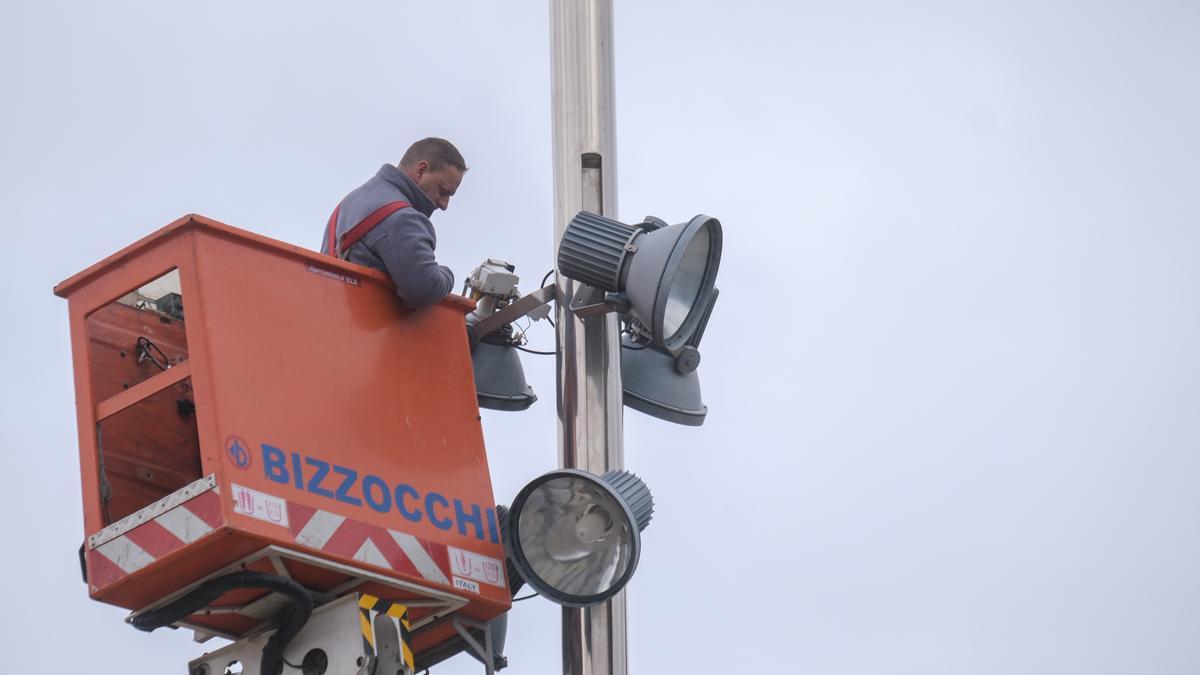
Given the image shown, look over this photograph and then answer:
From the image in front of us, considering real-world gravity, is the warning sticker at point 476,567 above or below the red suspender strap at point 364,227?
below

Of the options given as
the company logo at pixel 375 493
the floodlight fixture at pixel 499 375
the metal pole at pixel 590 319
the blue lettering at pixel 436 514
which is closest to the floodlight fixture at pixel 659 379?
the metal pole at pixel 590 319

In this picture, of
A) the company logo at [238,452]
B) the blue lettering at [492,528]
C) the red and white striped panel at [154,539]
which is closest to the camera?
the red and white striped panel at [154,539]

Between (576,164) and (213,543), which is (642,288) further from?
(213,543)

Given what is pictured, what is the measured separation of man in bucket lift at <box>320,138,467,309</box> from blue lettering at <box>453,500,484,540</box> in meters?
0.86

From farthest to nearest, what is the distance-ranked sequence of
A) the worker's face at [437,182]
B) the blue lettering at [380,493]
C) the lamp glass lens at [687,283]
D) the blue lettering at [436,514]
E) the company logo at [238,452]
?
the worker's face at [437,182], the lamp glass lens at [687,283], the blue lettering at [436,514], the blue lettering at [380,493], the company logo at [238,452]

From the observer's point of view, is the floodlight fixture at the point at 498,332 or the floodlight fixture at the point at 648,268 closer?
the floodlight fixture at the point at 648,268

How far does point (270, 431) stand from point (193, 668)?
3.71 feet

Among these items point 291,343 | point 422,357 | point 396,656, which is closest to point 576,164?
point 422,357

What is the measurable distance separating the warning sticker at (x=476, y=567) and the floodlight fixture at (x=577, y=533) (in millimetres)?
78

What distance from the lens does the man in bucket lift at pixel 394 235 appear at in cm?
809

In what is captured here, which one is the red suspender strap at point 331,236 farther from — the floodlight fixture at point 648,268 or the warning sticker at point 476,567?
the warning sticker at point 476,567

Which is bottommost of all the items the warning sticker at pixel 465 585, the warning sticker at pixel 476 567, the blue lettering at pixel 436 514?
the warning sticker at pixel 465 585

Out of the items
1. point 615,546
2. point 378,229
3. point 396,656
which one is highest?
point 378,229

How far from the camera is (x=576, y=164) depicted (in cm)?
887
